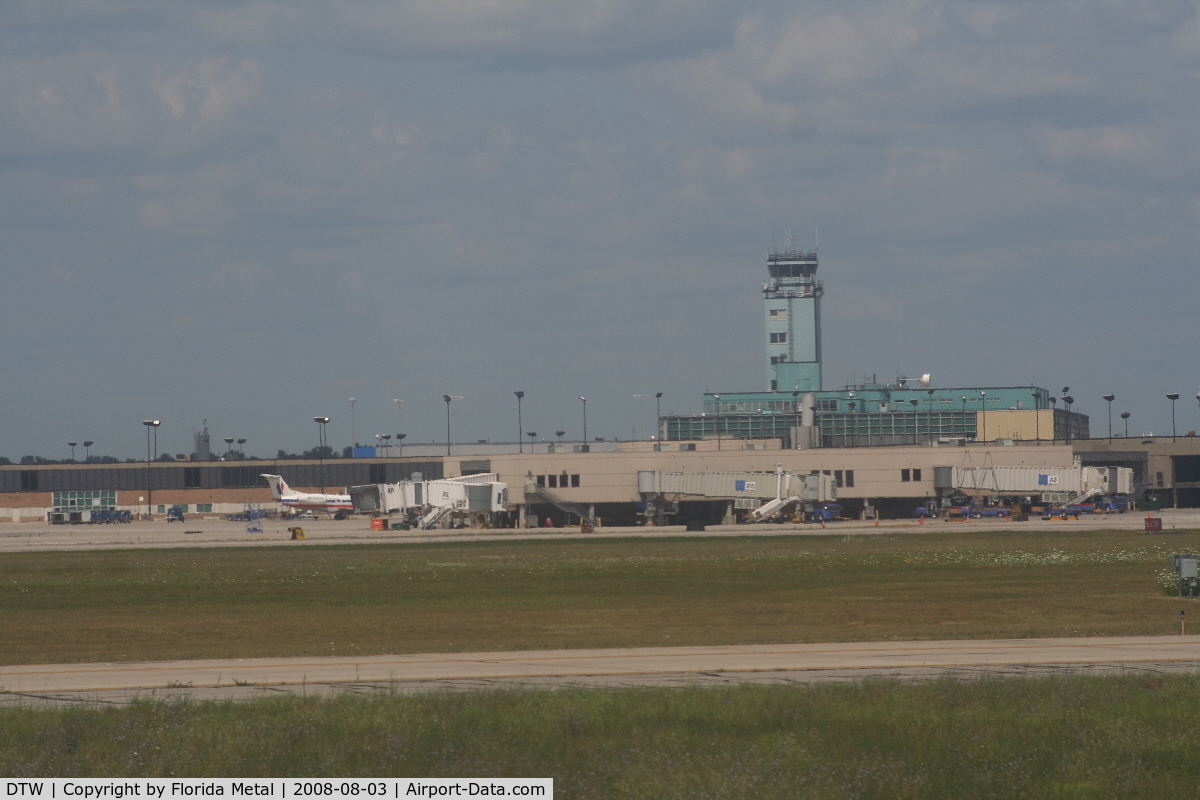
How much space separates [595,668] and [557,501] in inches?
4630

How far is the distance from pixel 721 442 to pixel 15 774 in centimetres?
16850

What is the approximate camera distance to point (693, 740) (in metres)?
20.6

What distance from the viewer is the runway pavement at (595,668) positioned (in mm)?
26906

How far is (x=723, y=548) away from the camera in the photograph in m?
86.5

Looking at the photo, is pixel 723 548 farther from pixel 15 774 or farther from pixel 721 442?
pixel 721 442

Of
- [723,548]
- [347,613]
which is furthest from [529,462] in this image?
[347,613]

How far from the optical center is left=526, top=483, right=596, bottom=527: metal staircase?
481 ft

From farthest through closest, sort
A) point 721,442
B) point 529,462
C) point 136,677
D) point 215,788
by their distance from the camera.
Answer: point 721,442, point 529,462, point 136,677, point 215,788

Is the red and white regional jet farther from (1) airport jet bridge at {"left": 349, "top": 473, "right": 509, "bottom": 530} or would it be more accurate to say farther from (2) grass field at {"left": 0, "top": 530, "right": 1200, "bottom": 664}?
(2) grass field at {"left": 0, "top": 530, "right": 1200, "bottom": 664}

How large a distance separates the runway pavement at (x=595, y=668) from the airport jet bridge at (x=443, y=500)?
103264 mm

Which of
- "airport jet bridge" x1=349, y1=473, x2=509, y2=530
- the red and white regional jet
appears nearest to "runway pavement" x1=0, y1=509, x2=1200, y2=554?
"airport jet bridge" x1=349, y1=473, x2=509, y2=530

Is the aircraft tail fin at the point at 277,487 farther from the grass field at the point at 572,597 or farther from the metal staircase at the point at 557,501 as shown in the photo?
the grass field at the point at 572,597

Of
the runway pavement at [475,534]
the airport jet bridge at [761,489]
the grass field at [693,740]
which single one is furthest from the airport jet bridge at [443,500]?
the grass field at [693,740]

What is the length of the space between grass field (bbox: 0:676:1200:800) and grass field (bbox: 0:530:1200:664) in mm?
11861
